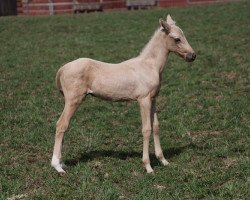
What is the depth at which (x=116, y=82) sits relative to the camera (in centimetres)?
830

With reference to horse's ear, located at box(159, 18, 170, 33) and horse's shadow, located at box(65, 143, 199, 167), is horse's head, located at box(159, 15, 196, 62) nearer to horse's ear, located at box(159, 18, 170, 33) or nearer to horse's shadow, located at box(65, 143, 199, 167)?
horse's ear, located at box(159, 18, 170, 33)

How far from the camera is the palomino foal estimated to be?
820 cm

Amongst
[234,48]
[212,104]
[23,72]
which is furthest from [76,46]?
[212,104]

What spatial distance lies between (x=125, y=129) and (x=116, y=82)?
10.9 feet

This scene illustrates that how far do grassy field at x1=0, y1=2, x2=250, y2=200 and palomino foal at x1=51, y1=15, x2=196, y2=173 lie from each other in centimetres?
74

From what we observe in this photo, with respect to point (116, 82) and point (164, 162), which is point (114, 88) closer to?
point (116, 82)

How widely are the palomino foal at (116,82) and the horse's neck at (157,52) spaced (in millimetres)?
30

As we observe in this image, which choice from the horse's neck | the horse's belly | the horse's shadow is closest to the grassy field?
the horse's shadow

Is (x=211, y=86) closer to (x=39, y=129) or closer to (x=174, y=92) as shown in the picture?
(x=174, y=92)

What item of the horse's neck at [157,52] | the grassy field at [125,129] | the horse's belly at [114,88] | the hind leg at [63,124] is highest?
the horse's neck at [157,52]

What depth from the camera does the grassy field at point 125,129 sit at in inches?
303

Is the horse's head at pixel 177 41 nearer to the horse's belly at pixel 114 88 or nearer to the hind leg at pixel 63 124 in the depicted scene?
the horse's belly at pixel 114 88

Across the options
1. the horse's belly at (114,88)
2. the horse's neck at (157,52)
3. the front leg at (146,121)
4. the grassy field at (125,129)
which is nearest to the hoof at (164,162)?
the grassy field at (125,129)

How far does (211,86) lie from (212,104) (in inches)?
89.3
